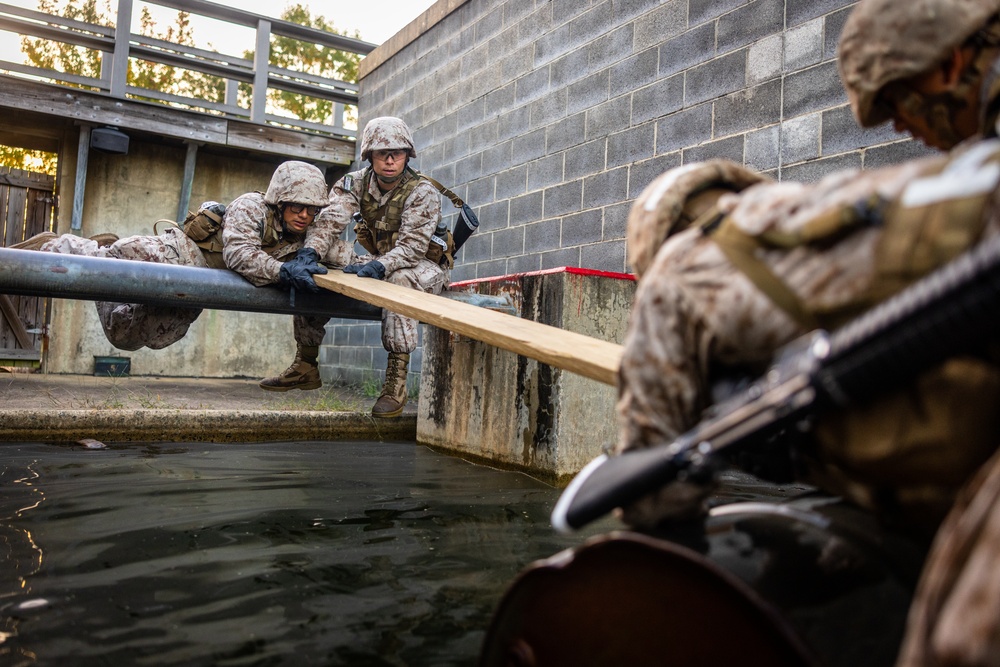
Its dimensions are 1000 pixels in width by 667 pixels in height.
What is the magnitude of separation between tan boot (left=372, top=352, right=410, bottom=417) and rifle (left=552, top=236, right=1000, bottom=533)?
4.77 metres

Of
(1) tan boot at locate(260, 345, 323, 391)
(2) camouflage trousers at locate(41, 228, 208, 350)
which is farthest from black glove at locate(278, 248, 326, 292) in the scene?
(1) tan boot at locate(260, 345, 323, 391)

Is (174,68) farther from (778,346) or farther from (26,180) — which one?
(778,346)

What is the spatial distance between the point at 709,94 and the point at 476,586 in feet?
11.8

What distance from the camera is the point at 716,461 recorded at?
1060 millimetres

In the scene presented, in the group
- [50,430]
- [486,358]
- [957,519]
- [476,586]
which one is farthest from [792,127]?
[50,430]

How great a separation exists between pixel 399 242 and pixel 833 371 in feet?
16.4

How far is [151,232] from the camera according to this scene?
9977 mm

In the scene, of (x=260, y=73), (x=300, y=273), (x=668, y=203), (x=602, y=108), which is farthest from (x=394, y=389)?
(x=260, y=73)

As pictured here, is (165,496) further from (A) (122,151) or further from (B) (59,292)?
(A) (122,151)

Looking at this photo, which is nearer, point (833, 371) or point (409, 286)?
point (833, 371)

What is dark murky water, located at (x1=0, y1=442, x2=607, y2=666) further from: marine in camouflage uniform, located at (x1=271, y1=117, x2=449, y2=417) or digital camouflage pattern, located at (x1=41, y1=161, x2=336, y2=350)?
marine in camouflage uniform, located at (x1=271, y1=117, x2=449, y2=417)

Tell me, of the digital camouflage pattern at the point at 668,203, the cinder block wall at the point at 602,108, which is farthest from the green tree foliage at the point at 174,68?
the digital camouflage pattern at the point at 668,203

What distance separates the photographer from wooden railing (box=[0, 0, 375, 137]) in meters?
8.99

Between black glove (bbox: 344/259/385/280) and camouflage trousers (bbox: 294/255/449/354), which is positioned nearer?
black glove (bbox: 344/259/385/280)
